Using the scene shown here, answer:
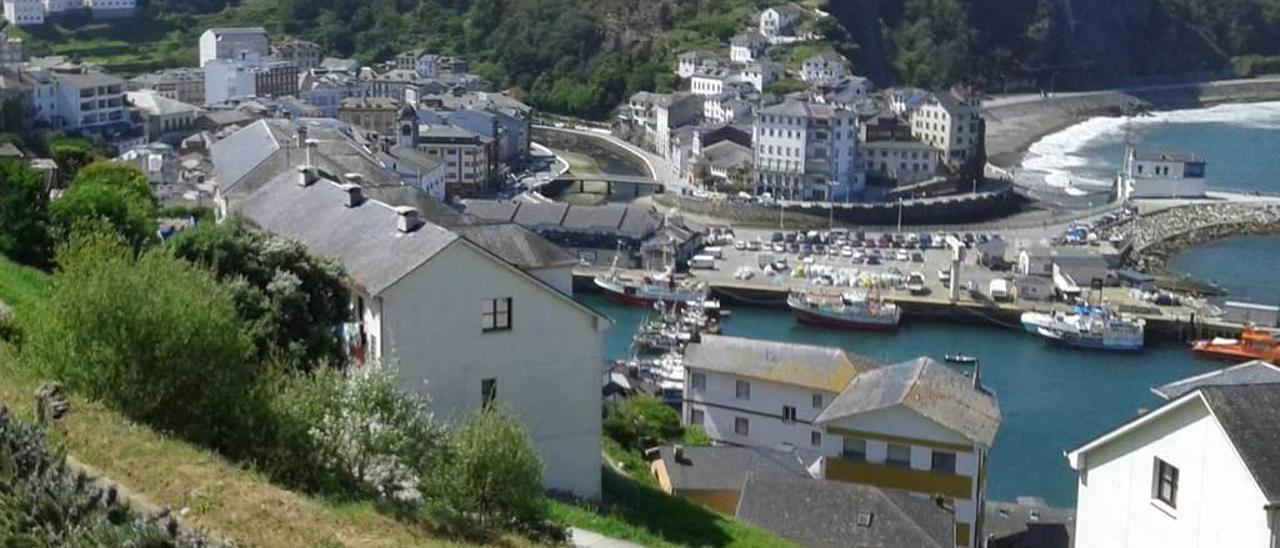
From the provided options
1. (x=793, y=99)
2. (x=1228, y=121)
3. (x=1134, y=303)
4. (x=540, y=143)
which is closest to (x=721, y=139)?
(x=793, y=99)

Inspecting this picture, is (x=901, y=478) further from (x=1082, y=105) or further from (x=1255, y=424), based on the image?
(x=1082, y=105)

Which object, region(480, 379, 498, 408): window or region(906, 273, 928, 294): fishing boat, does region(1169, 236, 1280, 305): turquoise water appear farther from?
region(480, 379, 498, 408): window

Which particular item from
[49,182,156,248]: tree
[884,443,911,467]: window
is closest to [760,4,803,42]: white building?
[884,443,911,467]: window

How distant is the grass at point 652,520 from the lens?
6691 millimetres

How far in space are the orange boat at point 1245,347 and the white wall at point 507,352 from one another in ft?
50.1

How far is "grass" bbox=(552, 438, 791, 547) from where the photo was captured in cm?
669

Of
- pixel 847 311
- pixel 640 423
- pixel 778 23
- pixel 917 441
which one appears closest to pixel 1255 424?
pixel 917 441

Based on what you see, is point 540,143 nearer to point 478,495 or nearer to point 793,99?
point 793,99

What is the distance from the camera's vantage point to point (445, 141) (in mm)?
31531

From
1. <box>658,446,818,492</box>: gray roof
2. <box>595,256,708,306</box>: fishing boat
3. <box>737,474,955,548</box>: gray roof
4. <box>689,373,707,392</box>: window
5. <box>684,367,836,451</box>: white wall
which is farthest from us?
<box>595,256,708,306</box>: fishing boat

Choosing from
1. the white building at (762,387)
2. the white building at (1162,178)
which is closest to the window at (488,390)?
the white building at (762,387)

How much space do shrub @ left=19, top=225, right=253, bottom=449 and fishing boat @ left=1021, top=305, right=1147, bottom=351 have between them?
17.5 meters

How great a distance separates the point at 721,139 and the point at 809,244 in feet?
28.5

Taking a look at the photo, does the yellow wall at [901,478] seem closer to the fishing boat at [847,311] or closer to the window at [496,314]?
the window at [496,314]
